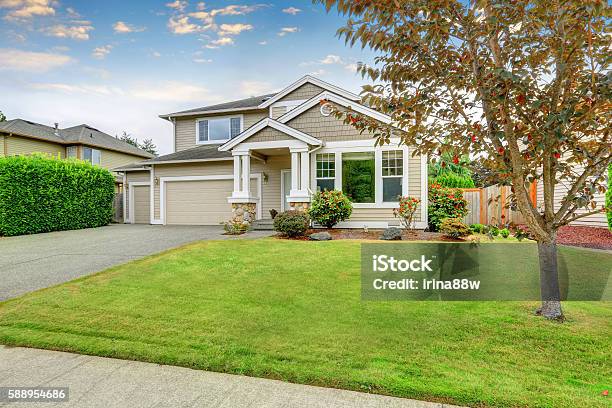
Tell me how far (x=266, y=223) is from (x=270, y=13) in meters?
7.25

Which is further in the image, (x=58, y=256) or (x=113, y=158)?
(x=113, y=158)

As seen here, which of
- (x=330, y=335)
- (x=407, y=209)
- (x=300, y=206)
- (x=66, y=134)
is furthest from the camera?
(x=66, y=134)

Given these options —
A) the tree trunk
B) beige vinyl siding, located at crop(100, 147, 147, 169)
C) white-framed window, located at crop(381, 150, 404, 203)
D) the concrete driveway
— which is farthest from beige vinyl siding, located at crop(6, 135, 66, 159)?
the tree trunk

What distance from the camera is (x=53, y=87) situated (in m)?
16.4

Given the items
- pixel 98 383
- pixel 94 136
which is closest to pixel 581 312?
pixel 98 383

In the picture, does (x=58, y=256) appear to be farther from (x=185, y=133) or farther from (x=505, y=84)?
(x=185, y=133)

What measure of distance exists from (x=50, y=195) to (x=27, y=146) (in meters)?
13.0

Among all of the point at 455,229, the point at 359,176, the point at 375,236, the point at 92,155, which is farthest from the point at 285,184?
the point at 92,155

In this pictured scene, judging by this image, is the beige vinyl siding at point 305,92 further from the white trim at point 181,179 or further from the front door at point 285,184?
the white trim at point 181,179

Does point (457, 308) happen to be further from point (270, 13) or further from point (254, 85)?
point (254, 85)

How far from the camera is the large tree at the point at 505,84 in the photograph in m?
2.79

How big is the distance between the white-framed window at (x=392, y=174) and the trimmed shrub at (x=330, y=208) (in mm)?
1520

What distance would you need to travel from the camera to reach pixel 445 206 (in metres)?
11.3

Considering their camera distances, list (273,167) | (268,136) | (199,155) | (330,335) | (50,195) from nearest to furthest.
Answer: (330,335), (268,136), (50,195), (273,167), (199,155)
